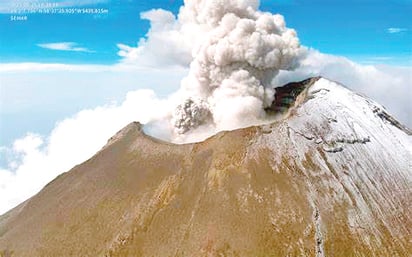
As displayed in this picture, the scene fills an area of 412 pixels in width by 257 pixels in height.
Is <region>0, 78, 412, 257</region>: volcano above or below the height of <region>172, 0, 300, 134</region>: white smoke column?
below

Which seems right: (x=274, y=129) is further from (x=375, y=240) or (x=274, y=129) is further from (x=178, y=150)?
(x=375, y=240)

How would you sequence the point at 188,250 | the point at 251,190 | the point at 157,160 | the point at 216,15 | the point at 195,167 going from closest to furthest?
the point at 188,250 < the point at 251,190 < the point at 195,167 < the point at 157,160 < the point at 216,15

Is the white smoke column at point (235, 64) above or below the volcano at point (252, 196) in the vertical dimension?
above

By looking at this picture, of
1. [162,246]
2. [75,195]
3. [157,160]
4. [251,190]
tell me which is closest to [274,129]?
[251,190]
